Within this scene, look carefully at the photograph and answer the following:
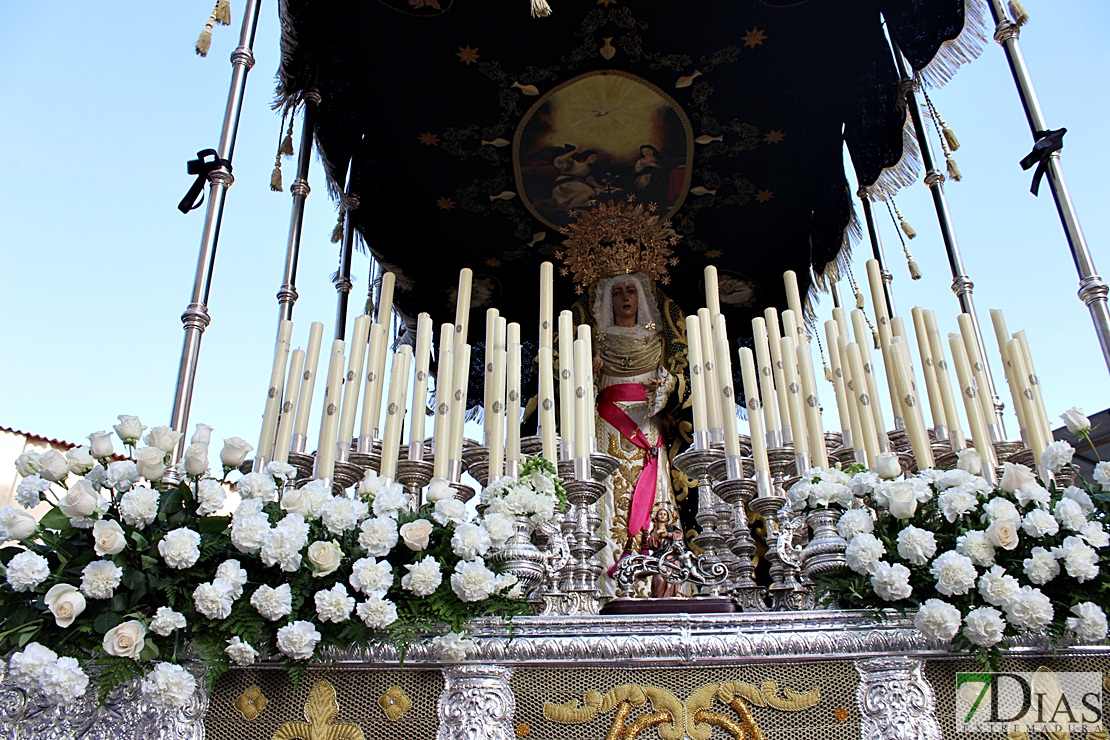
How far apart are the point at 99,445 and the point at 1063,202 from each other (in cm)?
401

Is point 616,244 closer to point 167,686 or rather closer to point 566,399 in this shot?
point 566,399

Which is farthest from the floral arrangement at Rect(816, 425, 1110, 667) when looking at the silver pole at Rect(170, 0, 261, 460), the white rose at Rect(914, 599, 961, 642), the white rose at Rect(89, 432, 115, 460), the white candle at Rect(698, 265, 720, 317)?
the silver pole at Rect(170, 0, 261, 460)

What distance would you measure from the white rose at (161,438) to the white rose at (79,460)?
0.54ft

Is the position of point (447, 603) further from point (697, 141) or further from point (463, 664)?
point (697, 141)

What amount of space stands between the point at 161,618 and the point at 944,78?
502 cm

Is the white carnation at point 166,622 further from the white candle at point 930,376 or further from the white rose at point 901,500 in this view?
the white candle at point 930,376

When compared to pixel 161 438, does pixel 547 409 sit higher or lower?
higher

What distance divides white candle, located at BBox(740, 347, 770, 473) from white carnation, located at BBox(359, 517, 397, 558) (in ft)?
4.48

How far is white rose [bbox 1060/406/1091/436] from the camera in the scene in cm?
282

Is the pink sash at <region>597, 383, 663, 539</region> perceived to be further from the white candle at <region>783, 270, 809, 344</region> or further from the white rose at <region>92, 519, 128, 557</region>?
the white rose at <region>92, 519, 128, 557</region>

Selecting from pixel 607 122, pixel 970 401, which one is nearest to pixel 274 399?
pixel 970 401

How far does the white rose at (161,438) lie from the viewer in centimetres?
273

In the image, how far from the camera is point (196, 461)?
266 cm

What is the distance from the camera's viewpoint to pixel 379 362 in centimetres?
365
